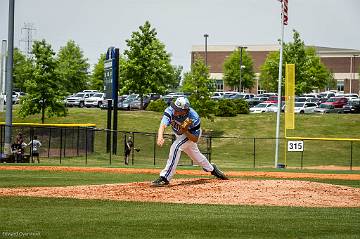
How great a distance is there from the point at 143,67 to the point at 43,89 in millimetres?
12567

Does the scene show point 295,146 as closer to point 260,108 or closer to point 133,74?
point 133,74

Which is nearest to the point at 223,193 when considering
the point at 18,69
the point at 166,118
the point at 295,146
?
the point at 166,118

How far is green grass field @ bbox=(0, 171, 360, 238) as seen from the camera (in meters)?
9.98

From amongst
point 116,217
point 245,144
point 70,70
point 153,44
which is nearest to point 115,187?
point 116,217

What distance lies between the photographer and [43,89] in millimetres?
51031

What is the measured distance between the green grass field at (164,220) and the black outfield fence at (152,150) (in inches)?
844

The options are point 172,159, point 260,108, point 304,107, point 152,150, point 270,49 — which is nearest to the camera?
point 172,159

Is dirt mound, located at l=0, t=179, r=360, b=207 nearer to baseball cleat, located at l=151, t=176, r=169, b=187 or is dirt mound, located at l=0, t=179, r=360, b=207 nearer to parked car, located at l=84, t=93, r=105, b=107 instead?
baseball cleat, located at l=151, t=176, r=169, b=187

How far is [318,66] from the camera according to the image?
81.1 meters

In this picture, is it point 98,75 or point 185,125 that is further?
point 98,75

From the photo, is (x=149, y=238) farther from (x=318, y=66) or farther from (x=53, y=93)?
(x=318, y=66)

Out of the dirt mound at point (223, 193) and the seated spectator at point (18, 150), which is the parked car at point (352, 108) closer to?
the seated spectator at point (18, 150)

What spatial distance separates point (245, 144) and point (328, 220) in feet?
127

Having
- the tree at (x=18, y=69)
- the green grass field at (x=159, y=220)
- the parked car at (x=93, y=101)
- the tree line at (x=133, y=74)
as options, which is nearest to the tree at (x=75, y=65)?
the tree line at (x=133, y=74)
